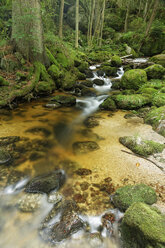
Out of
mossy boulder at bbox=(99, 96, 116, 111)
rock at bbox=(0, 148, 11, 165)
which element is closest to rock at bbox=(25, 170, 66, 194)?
rock at bbox=(0, 148, 11, 165)

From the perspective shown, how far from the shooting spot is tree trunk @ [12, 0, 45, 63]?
738 cm

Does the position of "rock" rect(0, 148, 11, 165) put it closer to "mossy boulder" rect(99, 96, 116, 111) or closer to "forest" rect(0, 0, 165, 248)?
"forest" rect(0, 0, 165, 248)

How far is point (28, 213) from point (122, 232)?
1.68 m

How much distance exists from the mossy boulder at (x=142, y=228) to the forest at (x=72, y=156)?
0.04ft

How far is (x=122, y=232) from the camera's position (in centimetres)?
242

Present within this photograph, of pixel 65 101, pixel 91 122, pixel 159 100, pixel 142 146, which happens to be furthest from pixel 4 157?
pixel 159 100

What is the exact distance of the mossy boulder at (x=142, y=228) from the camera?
197 cm

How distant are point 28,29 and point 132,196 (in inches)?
350

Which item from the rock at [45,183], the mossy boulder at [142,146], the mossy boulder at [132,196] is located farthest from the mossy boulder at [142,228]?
the mossy boulder at [142,146]

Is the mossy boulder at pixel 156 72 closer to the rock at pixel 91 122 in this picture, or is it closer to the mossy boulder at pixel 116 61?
the mossy boulder at pixel 116 61

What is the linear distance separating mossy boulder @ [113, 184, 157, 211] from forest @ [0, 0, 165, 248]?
18 millimetres

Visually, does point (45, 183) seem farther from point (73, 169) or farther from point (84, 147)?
point (84, 147)

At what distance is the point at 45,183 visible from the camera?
3238mm

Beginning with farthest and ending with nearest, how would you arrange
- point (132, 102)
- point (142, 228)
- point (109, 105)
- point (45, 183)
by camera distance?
point (109, 105), point (132, 102), point (45, 183), point (142, 228)
